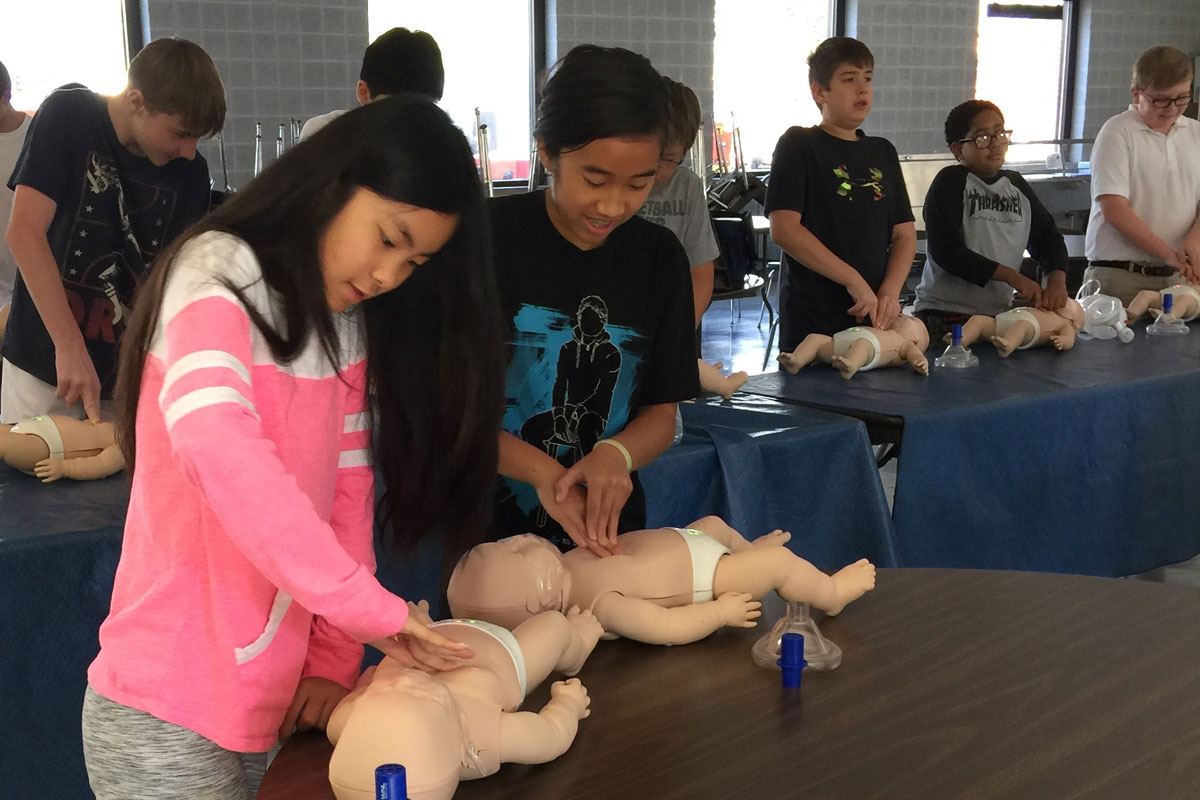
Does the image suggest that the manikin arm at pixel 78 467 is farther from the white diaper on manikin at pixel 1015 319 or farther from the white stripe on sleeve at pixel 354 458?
the white diaper on manikin at pixel 1015 319

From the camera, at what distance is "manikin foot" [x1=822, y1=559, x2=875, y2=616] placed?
1.21m

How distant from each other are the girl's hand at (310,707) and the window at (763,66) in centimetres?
669

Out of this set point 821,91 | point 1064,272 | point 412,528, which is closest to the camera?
point 412,528

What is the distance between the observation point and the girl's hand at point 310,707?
980 millimetres

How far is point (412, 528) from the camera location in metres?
1.19

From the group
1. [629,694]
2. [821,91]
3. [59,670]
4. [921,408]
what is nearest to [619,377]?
[629,694]

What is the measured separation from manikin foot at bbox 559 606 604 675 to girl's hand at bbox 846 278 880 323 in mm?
1788

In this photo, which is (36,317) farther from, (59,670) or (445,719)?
(445,719)

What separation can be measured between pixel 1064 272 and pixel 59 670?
2.68 metres

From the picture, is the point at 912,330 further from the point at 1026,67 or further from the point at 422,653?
the point at 1026,67

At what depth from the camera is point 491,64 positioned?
6.70 meters

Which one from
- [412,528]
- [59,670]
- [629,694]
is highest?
[412,528]

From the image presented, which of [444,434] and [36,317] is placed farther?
[36,317]

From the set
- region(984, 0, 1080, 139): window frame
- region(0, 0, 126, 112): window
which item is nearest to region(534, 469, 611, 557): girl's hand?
region(0, 0, 126, 112): window
